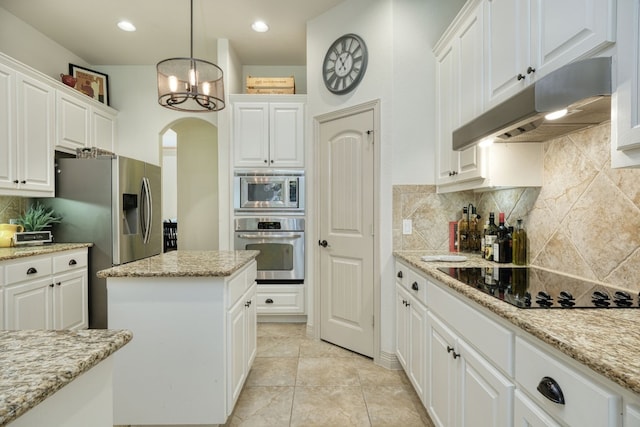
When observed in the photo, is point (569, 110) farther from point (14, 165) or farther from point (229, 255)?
point (14, 165)

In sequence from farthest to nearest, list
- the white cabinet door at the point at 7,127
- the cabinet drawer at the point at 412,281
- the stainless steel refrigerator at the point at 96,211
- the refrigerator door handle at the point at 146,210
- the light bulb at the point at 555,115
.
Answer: the refrigerator door handle at the point at 146,210, the stainless steel refrigerator at the point at 96,211, the white cabinet door at the point at 7,127, the cabinet drawer at the point at 412,281, the light bulb at the point at 555,115

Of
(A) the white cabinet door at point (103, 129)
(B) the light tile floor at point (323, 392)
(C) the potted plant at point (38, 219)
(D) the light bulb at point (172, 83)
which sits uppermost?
(A) the white cabinet door at point (103, 129)

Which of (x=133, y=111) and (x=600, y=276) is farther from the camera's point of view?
(x=133, y=111)

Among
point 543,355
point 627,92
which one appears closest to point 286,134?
point 627,92

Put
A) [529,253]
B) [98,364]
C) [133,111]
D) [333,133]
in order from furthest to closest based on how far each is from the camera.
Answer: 1. [133,111]
2. [333,133]
3. [529,253]
4. [98,364]

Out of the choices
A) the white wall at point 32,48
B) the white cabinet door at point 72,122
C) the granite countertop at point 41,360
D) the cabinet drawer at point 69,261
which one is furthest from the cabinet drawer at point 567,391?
the white wall at point 32,48

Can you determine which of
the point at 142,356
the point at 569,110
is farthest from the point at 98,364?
the point at 569,110

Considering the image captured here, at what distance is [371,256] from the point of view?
2.69 metres

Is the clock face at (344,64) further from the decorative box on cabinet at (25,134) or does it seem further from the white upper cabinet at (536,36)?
the decorative box on cabinet at (25,134)

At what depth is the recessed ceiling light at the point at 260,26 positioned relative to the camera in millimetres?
3319

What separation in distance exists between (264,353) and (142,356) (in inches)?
52.0

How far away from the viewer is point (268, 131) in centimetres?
363

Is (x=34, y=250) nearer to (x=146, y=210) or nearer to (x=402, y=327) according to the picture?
(x=146, y=210)

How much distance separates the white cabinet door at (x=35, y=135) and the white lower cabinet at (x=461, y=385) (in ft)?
11.4
